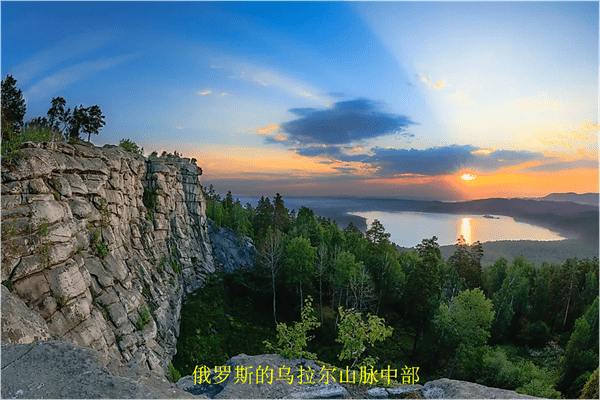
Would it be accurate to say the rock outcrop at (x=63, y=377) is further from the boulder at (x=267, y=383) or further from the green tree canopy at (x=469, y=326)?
the green tree canopy at (x=469, y=326)

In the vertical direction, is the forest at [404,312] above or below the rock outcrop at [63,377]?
below

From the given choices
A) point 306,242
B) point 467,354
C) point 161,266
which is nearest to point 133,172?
point 161,266

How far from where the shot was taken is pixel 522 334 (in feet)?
142

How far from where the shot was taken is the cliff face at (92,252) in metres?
11.4

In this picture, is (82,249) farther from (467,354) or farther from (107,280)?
(467,354)

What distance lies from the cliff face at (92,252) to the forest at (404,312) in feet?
20.0

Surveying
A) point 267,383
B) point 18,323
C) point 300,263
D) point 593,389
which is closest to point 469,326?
point 593,389

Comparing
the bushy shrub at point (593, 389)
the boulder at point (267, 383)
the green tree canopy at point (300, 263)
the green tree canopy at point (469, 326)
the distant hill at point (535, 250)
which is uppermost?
the boulder at point (267, 383)

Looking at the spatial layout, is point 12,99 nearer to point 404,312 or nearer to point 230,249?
point 230,249

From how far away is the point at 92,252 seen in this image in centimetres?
1686

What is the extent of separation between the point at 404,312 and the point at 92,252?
131ft

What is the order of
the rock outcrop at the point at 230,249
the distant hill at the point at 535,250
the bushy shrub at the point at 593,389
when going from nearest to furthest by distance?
the bushy shrub at the point at 593,389 < the rock outcrop at the point at 230,249 < the distant hill at the point at 535,250

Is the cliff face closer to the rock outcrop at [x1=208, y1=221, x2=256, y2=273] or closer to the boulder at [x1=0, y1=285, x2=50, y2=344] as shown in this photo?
the boulder at [x1=0, y1=285, x2=50, y2=344]

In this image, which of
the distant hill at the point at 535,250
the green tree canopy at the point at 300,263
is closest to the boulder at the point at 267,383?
the green tree canopy at the point at 300,263
